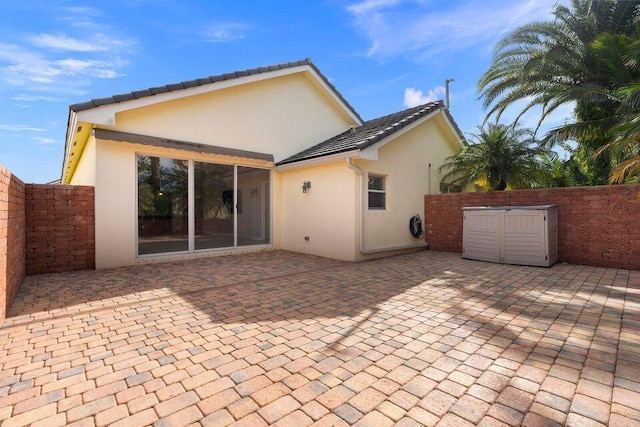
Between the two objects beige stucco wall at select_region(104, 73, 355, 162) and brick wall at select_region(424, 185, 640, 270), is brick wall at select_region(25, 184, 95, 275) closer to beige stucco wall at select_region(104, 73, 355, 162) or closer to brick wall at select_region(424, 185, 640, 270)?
beige stucco wall at select_region(104, 73, 355, 162)

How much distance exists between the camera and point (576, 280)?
265 inches

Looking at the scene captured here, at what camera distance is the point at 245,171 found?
11.0m

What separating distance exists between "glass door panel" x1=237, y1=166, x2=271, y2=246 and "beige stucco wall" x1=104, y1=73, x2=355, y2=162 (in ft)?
3.23

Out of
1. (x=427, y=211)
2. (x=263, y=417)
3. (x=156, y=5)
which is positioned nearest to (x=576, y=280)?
(x=427, y=211)

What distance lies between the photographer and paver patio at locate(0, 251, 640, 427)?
2426 millimetres

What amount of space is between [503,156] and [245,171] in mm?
10259

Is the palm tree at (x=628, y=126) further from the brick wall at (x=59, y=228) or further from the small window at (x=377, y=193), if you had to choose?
the brick wall at (x=59, y=228)

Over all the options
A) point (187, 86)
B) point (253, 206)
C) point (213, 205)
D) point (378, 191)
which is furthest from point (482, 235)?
point (187, 86)

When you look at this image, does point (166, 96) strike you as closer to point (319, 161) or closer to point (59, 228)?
point (59, 228)

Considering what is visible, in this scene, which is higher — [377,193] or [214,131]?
[214,131]

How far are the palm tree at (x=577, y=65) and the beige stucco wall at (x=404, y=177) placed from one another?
129 inches

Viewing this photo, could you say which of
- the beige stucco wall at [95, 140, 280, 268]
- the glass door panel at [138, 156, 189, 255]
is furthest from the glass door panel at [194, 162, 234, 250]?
the beige stucco wall at [95, 140, 280, 268]

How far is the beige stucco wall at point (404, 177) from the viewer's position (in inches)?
396

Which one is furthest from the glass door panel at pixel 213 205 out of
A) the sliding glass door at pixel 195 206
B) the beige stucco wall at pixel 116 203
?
the beige stucco wall at pixel 116 203
